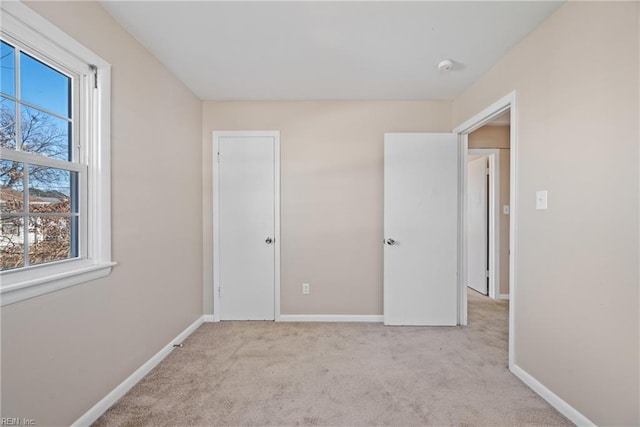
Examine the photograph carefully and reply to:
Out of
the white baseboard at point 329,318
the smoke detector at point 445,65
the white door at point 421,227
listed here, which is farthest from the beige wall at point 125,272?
the smoke detector at point 445,65

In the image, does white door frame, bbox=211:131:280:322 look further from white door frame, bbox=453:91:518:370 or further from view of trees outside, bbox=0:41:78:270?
white door frame, bbox=453:91:518:370

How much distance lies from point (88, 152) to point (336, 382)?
82.5 inches

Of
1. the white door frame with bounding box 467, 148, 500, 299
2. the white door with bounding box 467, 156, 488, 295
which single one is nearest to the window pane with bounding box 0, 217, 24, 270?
the white door frame with bounding box 467, 148, 500, 299

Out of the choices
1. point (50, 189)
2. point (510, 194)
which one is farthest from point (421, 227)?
point (50, 189)

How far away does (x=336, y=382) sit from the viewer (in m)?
1.88

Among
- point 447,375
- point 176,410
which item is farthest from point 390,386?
point 176,410

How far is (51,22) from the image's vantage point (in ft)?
4.29

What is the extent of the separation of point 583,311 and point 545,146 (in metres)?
0.96

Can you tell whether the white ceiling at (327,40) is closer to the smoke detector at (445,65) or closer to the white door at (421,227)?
the smoke detector at (445,65)

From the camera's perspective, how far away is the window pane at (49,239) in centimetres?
131

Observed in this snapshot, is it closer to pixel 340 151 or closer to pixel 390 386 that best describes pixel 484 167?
pixel 340 151

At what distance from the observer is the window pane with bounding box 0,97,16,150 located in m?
1.18

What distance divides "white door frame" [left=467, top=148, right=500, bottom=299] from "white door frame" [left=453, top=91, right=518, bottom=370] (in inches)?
42.4

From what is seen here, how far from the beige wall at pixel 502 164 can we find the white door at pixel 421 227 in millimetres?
1166
